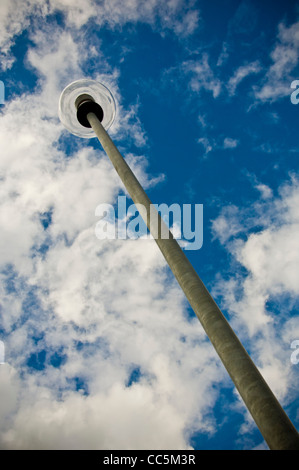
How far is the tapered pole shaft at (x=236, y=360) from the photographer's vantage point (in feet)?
A: 22.3

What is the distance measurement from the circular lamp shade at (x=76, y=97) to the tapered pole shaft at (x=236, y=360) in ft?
42.5

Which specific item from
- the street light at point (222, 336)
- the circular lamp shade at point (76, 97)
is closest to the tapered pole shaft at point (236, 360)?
the street light at point (222, 336)

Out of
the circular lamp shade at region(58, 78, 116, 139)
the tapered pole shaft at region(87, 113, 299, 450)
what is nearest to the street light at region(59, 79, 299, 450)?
the tapered pole shaft at region(87, 113, 299, 450)

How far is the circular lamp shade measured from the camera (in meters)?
21.4

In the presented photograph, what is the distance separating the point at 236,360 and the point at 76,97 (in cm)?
2011

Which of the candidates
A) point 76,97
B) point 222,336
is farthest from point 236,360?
point 76,97

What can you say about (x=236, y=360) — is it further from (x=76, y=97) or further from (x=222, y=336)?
(x=76, y=97)

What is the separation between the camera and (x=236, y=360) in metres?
8.09

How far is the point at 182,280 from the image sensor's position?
1061 centimetres

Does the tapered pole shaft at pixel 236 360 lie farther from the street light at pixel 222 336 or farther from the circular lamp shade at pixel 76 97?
the circular lamp shade at pixel 76 97

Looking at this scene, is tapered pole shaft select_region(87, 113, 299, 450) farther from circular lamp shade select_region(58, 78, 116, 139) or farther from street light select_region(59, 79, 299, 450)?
circular lamp shade select_region(58, 78, 116, 139)
